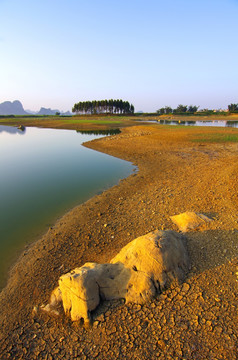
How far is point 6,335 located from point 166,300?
3750 mm

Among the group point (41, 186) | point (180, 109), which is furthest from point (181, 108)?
point (41, 186)

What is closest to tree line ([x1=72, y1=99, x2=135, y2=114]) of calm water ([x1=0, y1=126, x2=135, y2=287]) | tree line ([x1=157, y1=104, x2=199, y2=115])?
tree line ([x1=157, y1=104, x2=199, y2=115])

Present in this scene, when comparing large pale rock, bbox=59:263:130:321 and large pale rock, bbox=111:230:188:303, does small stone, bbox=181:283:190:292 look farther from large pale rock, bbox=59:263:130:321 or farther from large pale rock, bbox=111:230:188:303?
large pale rock, bbox=59:263:130:321

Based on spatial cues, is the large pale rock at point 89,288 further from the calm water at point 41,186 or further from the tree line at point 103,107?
the tree line at point 103,107

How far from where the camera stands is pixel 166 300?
14.6 feet

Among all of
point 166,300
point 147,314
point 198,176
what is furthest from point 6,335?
point 198,176

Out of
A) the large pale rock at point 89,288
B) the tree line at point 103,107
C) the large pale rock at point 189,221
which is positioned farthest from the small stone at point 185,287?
the tree line at point 103,107

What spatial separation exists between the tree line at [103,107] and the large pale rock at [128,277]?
434 ft

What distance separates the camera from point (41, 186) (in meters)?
14.0

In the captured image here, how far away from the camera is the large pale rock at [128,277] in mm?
4363

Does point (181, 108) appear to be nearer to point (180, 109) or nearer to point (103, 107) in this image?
point (180, 109)

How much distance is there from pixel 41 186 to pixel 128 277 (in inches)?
439

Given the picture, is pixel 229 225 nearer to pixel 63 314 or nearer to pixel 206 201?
pixel 206 201

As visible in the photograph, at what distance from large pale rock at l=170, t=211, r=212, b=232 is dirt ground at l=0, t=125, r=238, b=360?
0.82 feet
